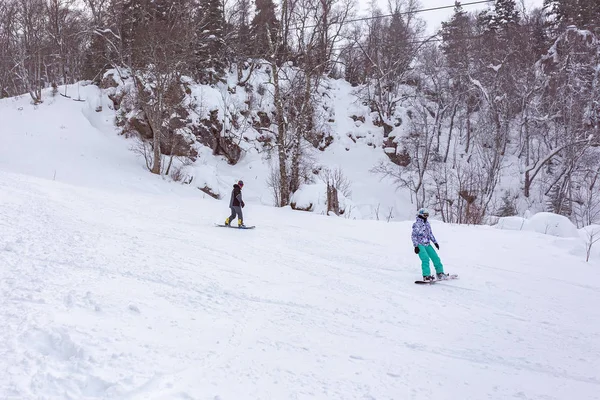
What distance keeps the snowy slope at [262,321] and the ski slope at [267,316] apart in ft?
0.07

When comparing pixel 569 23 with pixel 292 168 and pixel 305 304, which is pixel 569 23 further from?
pixel 305 304

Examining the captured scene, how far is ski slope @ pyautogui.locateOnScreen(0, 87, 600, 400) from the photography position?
3.14 m

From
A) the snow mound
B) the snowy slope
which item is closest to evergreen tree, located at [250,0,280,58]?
the snow mound

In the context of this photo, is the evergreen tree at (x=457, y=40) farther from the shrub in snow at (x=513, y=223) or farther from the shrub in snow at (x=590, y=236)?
the shrub in snow at (x=590, y=236)

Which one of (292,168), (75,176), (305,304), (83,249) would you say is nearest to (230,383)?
(305,304)

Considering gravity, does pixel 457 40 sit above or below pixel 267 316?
above

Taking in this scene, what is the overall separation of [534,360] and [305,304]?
2.91 meters

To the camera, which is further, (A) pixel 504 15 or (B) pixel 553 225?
(A) pixel 504 15

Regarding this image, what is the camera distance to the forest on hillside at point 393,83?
82.3ft

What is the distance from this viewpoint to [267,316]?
190 inches

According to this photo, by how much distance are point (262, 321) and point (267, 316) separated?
197mm

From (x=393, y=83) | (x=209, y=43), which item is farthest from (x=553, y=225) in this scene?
(x=209, y=43)

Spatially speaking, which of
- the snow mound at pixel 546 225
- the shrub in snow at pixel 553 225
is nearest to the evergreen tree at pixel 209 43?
the snow mound at pixel 546 225

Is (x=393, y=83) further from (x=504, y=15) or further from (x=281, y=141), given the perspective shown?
(x=281, y=141)
